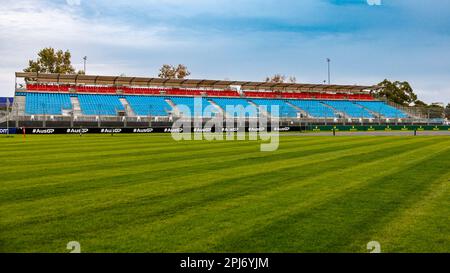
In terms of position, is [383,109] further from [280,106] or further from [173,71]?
[173,71]

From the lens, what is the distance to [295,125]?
5481cm

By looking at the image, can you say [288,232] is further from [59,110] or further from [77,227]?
[59,110]

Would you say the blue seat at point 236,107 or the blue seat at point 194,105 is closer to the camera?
the blue seat at point 194,105

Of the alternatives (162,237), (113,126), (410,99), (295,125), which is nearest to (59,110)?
(113,126)

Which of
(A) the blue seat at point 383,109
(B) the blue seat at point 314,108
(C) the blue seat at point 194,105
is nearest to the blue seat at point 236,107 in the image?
(C) the blue seat at point 194,105

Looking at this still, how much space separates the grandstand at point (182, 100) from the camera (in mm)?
54812

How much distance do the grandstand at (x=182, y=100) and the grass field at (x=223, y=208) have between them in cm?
3814

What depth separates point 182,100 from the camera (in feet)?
214

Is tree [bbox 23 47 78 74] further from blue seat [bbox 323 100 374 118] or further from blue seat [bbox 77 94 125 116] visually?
blue seat [bbox 323 100 374 118]

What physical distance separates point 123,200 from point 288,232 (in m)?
3.48

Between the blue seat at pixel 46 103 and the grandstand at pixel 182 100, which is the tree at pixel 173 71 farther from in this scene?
the blue seat at pixel 46 103

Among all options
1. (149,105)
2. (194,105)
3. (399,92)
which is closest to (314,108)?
(194,105)

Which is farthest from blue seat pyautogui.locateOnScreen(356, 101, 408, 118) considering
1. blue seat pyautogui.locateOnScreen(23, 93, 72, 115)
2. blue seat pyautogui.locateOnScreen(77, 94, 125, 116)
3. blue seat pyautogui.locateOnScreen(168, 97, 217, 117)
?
blue seat pyautogui.locateOnScreen(23, 93, 72, 115)

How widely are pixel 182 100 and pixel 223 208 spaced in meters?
58.7
